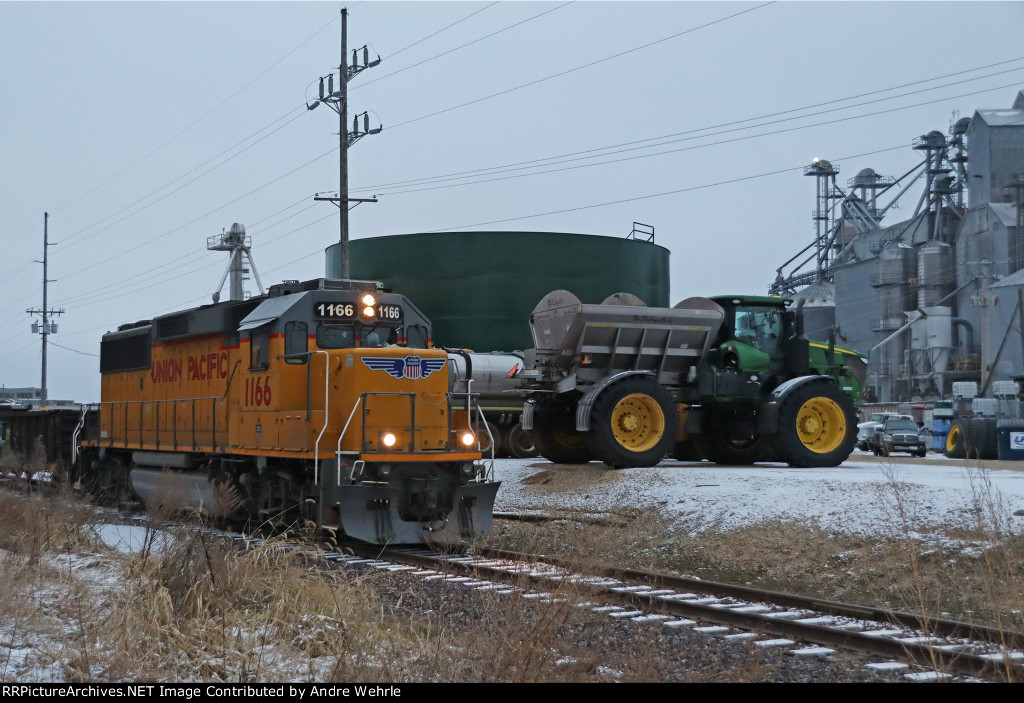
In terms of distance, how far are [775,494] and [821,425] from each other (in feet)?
15.6

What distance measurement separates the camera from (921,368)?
6075cm

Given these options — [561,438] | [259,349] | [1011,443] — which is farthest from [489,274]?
[259,349]

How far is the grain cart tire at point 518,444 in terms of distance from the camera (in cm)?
2427

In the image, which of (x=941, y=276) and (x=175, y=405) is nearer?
(x=175, y=405)

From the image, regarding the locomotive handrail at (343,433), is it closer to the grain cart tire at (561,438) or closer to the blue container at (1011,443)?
the grain cart tire at (561,438)

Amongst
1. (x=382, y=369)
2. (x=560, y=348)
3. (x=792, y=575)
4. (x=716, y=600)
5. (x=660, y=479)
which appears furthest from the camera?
(x=560, y=348)

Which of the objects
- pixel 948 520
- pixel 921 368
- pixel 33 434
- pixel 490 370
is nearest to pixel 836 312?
pixel 921 368

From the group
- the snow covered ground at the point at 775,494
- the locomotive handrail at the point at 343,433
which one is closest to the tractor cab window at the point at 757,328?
the snow covered ground at the point at 775,494

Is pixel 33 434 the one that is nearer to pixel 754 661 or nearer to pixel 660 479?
pixel 660 479

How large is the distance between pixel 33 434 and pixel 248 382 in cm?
1264

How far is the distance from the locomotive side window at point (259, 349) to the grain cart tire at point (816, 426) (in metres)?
8.03

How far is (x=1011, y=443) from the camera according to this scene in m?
26.4

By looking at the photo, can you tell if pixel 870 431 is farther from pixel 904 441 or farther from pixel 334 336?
pixel 334 336

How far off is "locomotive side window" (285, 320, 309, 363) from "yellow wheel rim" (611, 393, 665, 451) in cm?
529
